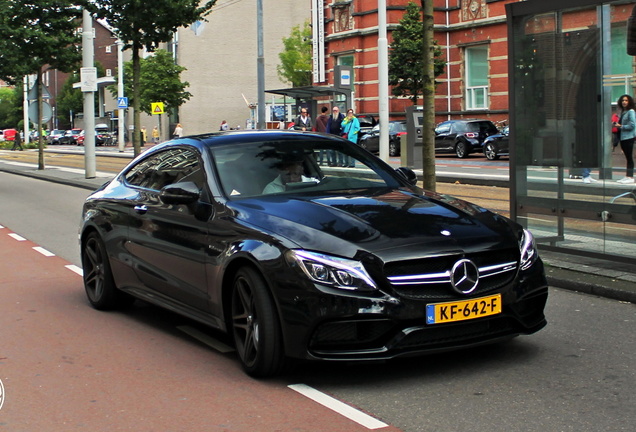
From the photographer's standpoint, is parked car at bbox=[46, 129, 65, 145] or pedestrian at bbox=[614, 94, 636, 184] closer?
pedestrian at bbox=[614, 94, 636, 184]

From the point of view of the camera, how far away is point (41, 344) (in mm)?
6484

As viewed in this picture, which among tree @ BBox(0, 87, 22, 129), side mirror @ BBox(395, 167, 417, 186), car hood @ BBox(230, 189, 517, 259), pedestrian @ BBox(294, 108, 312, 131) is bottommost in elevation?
car hood @ BBox(230, 189, 517, 259)

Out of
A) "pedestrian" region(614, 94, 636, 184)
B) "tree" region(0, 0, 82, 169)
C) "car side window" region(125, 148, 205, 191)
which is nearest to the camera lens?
"car side window" region(125, 148, 205, 191)

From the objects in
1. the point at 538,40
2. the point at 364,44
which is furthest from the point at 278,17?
the point at 538,40

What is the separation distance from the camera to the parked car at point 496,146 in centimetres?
3178

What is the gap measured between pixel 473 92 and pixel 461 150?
10519mm

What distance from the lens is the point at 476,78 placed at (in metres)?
44.5

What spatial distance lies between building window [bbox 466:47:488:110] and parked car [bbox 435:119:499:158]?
870 cm

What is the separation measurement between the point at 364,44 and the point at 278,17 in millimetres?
33533

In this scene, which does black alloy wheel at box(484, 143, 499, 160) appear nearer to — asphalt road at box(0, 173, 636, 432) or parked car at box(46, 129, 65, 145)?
asphalt road at box(0, 173, 636, 432)

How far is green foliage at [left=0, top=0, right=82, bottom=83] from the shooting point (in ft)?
98.6

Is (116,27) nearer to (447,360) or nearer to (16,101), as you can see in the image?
(447,360)

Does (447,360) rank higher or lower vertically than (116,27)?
lower

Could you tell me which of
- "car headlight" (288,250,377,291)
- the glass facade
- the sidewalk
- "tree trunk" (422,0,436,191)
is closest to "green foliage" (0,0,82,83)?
"tree trunk" (422,0,436,191)
